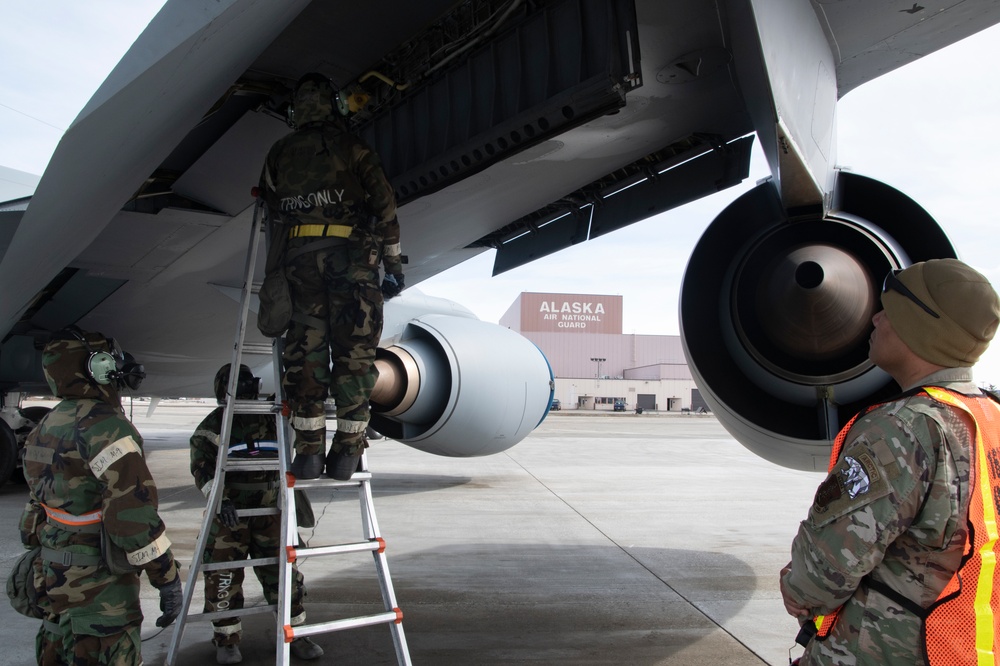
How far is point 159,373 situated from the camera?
880 centimetres

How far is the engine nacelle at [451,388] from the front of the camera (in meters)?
5.56

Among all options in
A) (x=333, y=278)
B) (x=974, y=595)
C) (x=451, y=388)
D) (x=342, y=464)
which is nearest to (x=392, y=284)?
(x=333, y=278)

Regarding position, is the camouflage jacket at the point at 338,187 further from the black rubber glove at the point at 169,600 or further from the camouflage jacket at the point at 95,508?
the black rubber glove at the point at 169,600

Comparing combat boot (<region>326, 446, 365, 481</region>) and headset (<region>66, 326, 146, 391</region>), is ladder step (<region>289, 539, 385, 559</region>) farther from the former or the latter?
headset (<region>66, 326, 146, 391</region>)

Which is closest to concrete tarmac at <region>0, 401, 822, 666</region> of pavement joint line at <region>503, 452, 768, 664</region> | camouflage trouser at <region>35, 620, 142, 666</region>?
pavement joint line at <region>503, 452, 768, 664</region>

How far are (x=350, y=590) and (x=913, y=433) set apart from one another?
13.2 feet

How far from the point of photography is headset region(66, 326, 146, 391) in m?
2.95

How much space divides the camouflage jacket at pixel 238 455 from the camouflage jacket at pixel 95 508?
44.8 inches

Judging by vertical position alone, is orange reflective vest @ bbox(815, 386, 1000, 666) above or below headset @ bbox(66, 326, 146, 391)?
below

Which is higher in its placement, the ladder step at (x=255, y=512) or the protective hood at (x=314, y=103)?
the protective hood at (x=314, y=103)

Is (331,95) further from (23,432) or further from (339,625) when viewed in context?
(23,432)

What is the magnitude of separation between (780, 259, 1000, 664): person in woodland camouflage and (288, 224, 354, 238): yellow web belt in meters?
2.21

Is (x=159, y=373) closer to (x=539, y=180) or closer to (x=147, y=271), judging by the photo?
(x=147, y=271)

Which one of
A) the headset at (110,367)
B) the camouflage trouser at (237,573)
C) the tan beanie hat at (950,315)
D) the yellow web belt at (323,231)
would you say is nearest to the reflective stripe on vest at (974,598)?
the tan beanie hat at (950,315)
